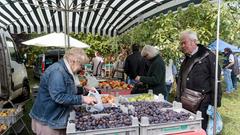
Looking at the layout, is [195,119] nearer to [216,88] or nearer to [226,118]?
[216,88]

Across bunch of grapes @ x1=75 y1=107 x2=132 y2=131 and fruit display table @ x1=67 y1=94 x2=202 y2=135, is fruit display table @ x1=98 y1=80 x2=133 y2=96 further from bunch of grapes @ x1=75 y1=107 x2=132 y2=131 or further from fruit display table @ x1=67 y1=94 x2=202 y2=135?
bunch of grapes @ x1=75 y1=107 x2=132 y2=131

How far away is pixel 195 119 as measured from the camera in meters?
2.66

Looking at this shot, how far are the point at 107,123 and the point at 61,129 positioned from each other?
545mm

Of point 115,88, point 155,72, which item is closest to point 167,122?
point 155,72

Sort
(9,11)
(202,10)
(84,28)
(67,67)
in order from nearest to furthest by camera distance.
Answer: (67,67) → (202,10) → (9,11) → (84,28)

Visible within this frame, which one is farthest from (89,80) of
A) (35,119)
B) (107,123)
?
(107,123)

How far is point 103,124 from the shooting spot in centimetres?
248

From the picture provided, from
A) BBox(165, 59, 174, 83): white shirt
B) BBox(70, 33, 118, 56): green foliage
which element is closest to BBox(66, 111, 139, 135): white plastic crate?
BBox(165, 59, 174, 83): white shirt

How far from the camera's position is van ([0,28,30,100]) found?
5680 millimetres

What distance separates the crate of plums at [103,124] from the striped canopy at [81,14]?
9.55 ft

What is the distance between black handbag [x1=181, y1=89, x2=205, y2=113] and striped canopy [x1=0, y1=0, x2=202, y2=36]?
2052mm

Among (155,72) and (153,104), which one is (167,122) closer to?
(153,104)

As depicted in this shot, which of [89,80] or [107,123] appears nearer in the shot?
[107,123]

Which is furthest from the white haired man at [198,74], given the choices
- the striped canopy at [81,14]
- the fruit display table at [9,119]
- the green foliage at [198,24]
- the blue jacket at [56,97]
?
the fruit display table at [9,119]
